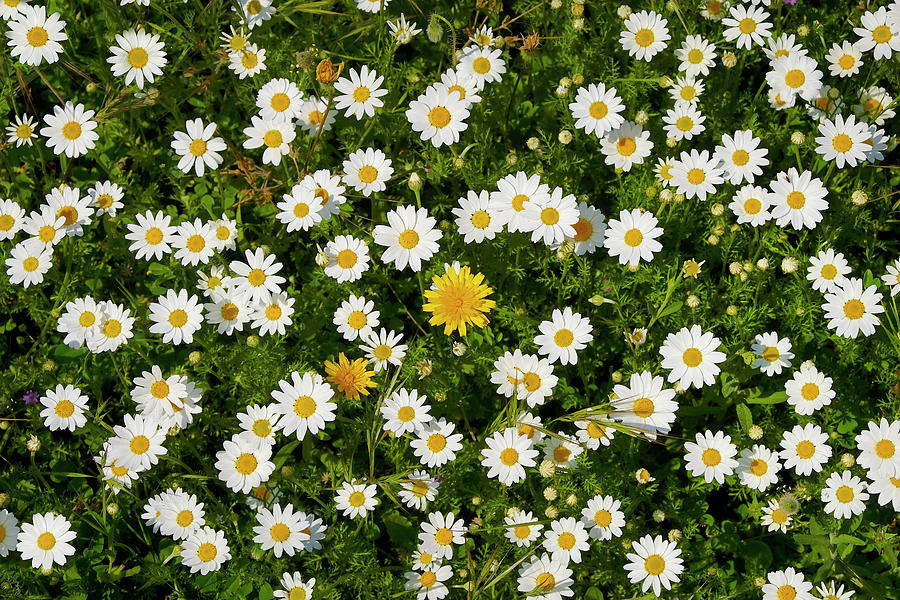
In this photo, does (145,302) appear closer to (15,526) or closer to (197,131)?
(197,131)

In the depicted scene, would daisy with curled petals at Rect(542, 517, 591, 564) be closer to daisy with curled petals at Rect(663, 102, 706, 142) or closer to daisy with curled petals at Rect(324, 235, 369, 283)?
daisy with curled petals at Rect(324, 235, 369, 283)

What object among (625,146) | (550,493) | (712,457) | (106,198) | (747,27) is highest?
(747,27)

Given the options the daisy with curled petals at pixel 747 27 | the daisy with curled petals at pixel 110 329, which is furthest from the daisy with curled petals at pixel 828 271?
the daisy with curled petals at pixel 110 329

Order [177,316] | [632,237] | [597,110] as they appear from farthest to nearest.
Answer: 1. [597,110]
2. [177,316]
3. [632,237]

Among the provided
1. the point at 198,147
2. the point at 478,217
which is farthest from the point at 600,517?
the point at 198,147

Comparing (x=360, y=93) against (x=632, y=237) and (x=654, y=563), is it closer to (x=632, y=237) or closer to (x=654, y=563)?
(x=632, y=237)

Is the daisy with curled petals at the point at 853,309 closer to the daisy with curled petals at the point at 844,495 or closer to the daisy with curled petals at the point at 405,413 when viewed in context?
the daisy with curled petals at the point at 844,495
